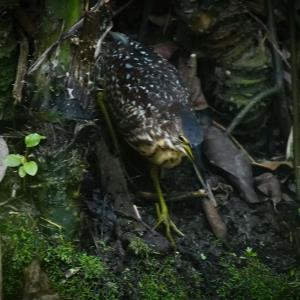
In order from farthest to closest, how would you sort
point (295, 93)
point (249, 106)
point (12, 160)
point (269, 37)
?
point (269, 37)
point (249, 106)
point (295, 93)
point (12, 160)

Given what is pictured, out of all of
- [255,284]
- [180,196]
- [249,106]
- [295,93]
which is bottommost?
[255,284]

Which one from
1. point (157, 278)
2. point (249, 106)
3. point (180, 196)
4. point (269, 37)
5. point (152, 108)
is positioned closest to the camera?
point (157, 278)

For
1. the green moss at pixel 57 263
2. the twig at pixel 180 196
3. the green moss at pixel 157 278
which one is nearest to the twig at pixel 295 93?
the twig at pixel 180 196

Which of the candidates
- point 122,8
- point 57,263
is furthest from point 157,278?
point 122,8

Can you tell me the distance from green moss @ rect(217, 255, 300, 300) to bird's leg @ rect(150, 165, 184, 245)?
0.81 feet

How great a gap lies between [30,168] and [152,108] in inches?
22.2

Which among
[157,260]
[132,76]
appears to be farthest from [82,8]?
[157,260]

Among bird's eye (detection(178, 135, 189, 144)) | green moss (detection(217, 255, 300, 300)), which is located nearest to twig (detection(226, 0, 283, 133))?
bird's eye (detection(178, 135, 189, 144))

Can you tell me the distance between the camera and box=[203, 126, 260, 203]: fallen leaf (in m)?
3.05

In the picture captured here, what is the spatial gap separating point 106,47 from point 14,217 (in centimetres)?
85

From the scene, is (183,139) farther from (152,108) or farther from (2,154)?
(2,154)

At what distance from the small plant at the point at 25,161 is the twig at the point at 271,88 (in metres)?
1.04

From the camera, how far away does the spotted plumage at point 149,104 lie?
2.70 meters

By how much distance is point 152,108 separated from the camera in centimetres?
275
